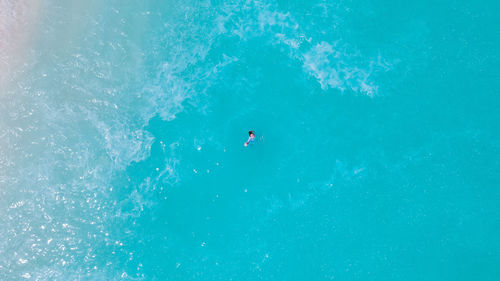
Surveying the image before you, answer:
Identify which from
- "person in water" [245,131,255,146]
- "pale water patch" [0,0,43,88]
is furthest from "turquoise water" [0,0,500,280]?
→ "person in water" [245,131,255,146]

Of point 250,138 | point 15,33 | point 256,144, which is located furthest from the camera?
point 15,33

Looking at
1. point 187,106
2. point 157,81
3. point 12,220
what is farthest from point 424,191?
point 12,220

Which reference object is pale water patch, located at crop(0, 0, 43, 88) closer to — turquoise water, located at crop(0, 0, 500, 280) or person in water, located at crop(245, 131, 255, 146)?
turquoise water, located at crop(0, 0, 500, 280)

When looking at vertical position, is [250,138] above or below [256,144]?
below

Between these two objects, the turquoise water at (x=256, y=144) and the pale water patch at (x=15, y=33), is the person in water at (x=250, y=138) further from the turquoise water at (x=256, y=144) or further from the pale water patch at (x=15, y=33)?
the pale water patch at (x=15, y=33)

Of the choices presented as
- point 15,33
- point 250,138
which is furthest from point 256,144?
point 15,33

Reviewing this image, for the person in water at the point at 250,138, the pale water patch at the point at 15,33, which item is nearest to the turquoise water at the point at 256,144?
the pale water patch at the point at 15,33

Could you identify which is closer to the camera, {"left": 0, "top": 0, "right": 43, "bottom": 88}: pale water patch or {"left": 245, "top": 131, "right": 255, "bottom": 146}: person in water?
{"left": 245, "top": 131, "right": 255, "bottom": 146}: person in water

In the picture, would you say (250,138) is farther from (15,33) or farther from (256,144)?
(15,33)
